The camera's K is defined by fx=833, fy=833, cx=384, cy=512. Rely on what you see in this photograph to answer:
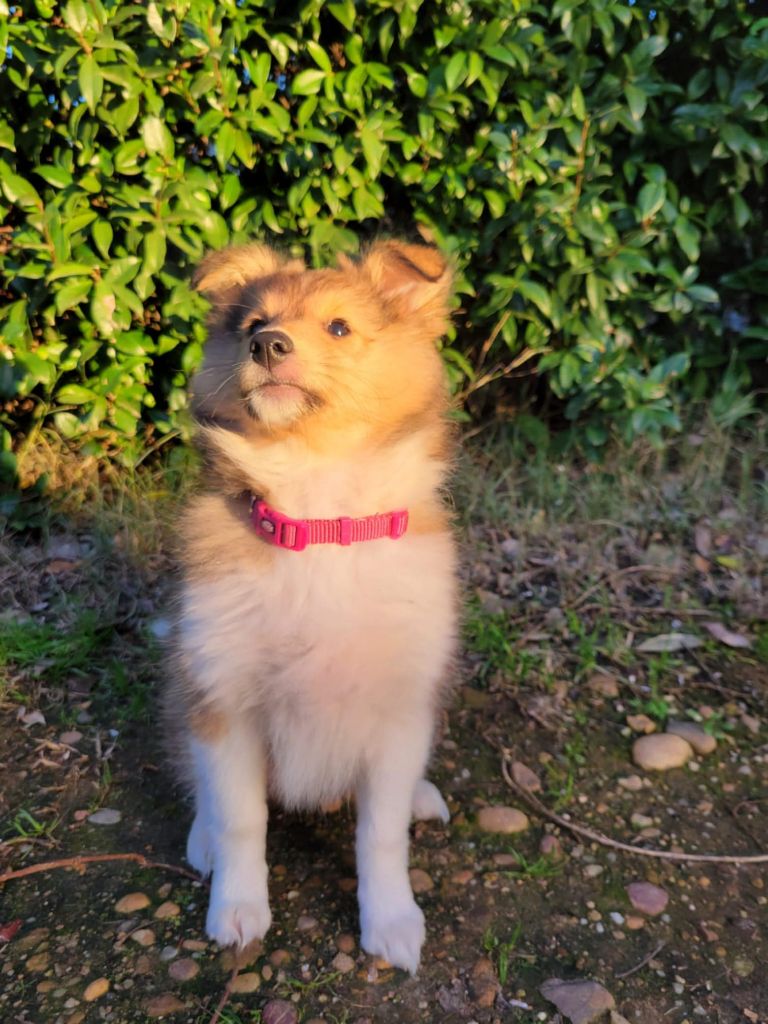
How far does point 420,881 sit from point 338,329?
162 centimetres

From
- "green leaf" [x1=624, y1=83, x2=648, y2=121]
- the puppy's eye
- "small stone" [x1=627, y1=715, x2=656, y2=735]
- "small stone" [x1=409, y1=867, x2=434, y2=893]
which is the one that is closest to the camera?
the puppy's eye

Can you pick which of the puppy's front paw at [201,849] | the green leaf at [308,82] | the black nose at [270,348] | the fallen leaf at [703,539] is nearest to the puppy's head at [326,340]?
the black nose at [270,348]

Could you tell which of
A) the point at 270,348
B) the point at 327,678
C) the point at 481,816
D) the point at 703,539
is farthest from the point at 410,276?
the point at 703,539

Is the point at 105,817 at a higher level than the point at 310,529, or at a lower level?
lower

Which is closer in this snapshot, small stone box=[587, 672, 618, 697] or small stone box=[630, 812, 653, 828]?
small stone box=[630, 812, 653, 828]

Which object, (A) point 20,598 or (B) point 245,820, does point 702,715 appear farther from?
(A) point 20,598

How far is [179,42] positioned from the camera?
3.46 meters

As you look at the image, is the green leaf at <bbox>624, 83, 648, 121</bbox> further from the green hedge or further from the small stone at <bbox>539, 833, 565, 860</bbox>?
the small stone at <bbox>539, 833, 565, 860</bbox>

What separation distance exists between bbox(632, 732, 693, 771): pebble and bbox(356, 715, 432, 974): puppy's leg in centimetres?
106

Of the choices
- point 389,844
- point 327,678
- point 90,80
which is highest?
point 90,80

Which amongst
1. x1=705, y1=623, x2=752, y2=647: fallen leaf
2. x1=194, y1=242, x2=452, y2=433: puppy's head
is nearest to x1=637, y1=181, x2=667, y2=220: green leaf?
x1=705, y1=623, x2=752, y2=647: fallen leaf

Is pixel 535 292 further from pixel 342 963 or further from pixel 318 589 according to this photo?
pixel 342 963

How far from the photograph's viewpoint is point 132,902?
2346mm

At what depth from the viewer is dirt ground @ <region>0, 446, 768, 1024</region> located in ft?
6.96
